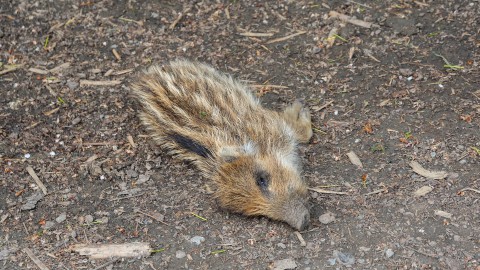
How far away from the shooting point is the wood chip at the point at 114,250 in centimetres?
521

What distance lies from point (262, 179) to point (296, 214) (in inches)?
19.5

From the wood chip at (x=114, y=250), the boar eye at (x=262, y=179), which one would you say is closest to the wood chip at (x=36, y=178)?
the wood chip at (x=114, y=250)

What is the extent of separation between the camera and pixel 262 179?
218 inches

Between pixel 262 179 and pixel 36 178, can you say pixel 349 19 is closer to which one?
pixel 262 179

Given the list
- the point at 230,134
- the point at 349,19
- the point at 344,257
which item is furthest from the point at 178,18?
the point at 344,257

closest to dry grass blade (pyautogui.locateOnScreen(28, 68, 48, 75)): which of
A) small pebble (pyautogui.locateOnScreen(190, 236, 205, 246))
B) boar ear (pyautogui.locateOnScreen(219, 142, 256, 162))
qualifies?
boar ear (pyautogui.locateOnScreen(219, 142, 256, 162))

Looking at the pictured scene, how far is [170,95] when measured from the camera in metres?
6.09

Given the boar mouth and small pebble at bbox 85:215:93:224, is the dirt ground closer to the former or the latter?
small pebble at bbox 85:215:93:224

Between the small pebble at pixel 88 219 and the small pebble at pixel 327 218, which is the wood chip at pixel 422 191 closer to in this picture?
the small pebble at pixel 327 218

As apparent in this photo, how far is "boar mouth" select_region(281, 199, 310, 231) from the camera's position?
5.18 meters

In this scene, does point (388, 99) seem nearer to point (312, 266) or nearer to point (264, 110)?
point (264, 110)

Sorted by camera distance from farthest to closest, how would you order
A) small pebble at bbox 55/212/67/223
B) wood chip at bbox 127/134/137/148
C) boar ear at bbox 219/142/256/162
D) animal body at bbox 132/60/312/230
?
wood chip at bbox 127/134/137/148 → boar ear at bbox 219/142/256/162 → small pebble at bbox 55/212/67/223 → animal body at bbox 132/60/312/230

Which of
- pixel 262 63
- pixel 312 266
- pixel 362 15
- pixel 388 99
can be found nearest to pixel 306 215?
pixel 312 266

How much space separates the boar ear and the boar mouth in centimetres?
67
